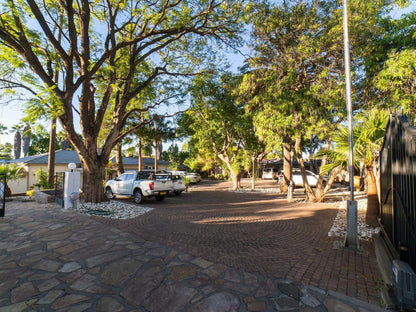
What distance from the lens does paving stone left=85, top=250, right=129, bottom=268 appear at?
3.74 metres

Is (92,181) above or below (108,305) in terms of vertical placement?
above

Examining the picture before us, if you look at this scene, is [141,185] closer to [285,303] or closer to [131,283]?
[131,283]

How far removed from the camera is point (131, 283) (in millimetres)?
3125

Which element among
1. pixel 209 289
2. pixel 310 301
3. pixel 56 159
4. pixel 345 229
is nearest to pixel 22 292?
pixel 209 289

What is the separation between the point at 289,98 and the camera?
1002 cm

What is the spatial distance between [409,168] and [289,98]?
8.03m

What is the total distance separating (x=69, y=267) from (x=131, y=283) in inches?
52.5

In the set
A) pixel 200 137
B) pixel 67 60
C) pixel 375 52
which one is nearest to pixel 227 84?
pixel 200 137

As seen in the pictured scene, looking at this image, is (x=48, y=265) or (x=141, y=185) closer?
(x=48, y=265)

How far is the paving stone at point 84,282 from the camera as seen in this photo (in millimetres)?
3040

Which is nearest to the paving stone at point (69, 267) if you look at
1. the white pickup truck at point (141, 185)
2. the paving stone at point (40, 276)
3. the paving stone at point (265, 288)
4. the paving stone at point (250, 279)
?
the paving stone at point (40, 276)

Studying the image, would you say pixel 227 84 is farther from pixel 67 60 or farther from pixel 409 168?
pixel 409 168

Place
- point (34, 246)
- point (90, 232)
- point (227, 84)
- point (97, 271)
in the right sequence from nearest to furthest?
1. point (97, 271)
2. point (34, 246)
3. point (90, 232)
4. point (227, 84)

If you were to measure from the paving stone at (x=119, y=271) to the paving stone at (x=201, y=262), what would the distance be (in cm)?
96
